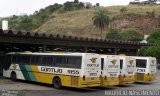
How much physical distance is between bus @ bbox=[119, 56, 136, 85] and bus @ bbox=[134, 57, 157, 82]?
270 cm

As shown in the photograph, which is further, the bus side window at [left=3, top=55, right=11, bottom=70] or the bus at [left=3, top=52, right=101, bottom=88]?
the bus side window at [left=3, top=55, right=11, bottom=70]

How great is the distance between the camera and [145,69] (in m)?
29.9

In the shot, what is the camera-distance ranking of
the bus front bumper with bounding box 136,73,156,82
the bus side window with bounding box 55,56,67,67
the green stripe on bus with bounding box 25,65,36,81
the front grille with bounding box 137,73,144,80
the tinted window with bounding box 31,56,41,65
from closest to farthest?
1. the bus side window with bounding box 55,56,67,67
2. the tinted window with bounding box 31,56,41,65
3. the green stripe on bus with bounding box 25,65,36,81
4. the bus front bumper with bounding box 136,73,156,82
5. the front grille with bounding box 137,73,144,80

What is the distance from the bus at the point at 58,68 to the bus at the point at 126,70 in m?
3.64

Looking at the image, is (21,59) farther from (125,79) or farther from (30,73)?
(125,79)

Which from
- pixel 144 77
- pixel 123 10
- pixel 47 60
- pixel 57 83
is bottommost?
pixel 144 77

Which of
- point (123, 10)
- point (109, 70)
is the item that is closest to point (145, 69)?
point (109, 70)

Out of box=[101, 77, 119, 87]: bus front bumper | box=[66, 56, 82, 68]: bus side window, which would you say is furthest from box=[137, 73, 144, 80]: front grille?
box=[66, 56, 82, 68]: bus side window

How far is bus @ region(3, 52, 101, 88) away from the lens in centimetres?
2194

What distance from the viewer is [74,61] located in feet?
73.7

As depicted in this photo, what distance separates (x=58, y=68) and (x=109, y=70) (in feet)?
11.2

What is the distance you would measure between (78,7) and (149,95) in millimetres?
124092

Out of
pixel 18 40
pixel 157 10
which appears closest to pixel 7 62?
pixel 18 40

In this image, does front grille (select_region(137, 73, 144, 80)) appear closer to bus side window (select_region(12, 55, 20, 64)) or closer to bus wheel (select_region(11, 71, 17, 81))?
bus side window (select_region(12, 55, 20, 64))
